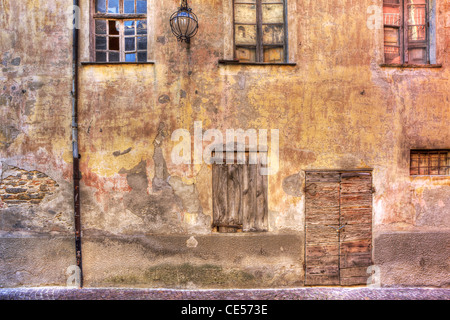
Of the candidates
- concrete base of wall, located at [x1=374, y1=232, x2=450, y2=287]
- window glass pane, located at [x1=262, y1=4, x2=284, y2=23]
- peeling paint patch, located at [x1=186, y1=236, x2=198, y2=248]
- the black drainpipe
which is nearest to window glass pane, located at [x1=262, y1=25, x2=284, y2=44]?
window glass pane, located at [x1=262, y1=4, x2=284, y2=23]

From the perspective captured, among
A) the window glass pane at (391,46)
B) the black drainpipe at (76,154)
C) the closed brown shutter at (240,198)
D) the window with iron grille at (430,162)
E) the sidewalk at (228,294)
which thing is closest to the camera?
the sidewalk at (228,294)

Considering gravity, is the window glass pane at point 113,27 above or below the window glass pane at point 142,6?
below

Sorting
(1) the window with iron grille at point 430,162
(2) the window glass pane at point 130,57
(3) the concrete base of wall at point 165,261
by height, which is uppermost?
(2) the window glass pane at point 130,57

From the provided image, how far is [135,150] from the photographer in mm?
5363

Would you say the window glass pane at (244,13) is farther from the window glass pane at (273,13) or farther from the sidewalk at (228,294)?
the sidewalk at (228,294)

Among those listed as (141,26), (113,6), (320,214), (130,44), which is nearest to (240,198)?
(320,214)

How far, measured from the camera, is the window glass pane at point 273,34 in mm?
5633

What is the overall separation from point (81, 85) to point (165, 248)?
3549 mm

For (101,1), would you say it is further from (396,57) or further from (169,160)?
(396,57)

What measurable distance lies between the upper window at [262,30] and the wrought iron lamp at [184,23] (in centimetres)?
94

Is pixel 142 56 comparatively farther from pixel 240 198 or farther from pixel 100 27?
pixel 240 198

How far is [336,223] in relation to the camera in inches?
213

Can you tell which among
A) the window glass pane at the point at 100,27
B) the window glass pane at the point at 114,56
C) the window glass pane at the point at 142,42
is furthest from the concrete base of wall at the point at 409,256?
the window glass pane at the point at 100,27

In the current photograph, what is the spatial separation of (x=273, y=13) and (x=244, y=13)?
590 mm
